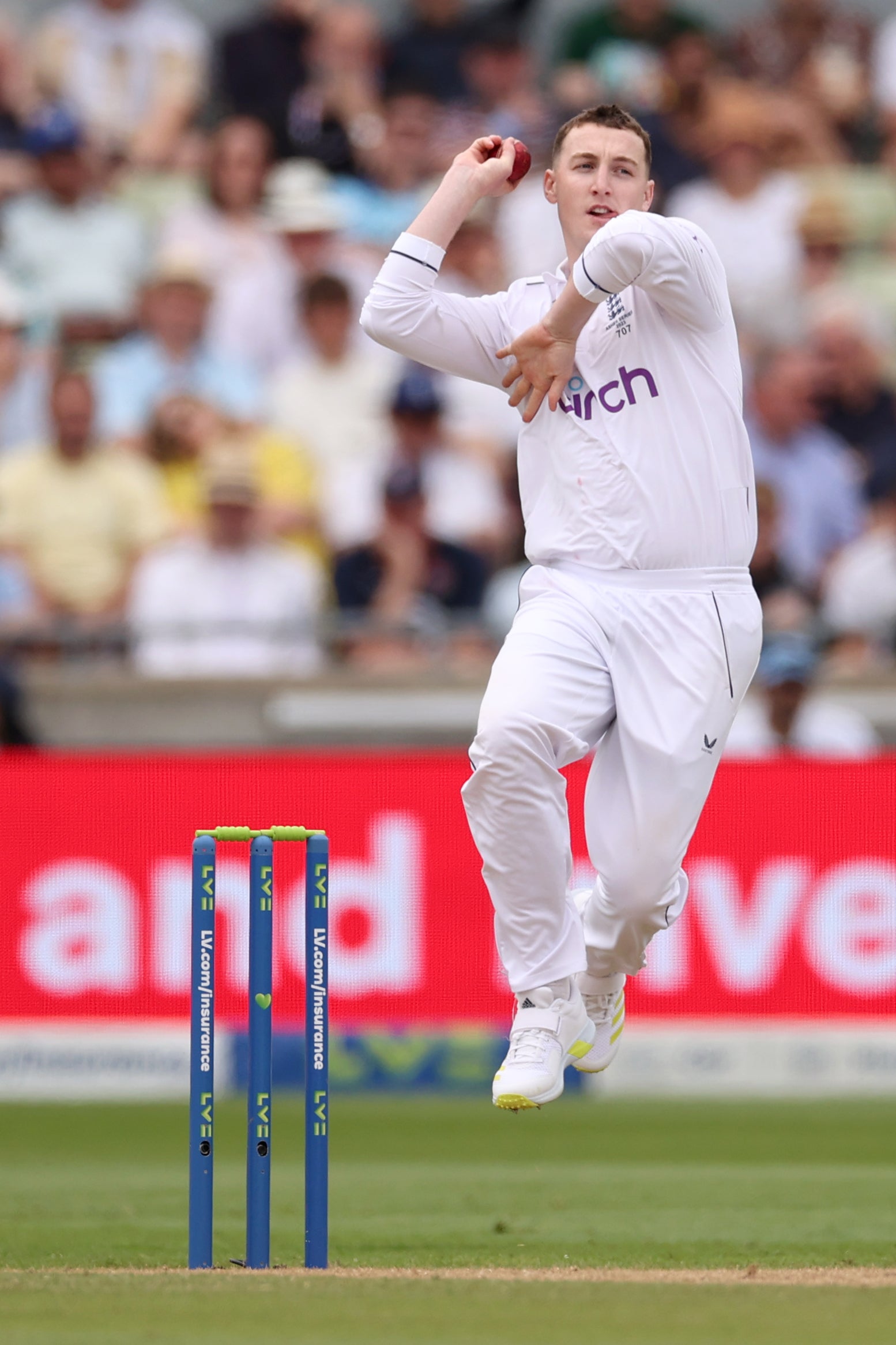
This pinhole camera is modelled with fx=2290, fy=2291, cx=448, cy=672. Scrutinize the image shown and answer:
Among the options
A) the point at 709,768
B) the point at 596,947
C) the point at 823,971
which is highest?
the point at 709,768

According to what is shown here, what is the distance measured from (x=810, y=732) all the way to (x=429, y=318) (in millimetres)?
5316

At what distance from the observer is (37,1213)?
7117 millimetres

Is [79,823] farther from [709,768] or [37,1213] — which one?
[709,768]

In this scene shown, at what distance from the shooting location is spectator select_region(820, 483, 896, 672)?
11.2 metres

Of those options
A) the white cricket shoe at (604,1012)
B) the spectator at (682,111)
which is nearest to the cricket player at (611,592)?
the white cricket shoe at (604,1012)

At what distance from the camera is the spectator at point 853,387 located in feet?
42.2

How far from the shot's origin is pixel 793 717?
10789mm

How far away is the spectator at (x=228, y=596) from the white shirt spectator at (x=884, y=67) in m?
5.75

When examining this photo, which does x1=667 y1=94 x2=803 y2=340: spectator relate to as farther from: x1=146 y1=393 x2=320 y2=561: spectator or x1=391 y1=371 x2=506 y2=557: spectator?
x1=146 y1=393 x2=320 y2=561: spectator

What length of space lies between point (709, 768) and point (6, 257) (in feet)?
28.2

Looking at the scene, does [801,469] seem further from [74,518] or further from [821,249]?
[74,518]

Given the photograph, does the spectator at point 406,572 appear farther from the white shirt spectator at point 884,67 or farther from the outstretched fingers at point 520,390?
the outstretched fingers at point 520,390

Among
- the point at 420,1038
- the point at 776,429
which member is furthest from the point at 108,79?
the point at 420,1038

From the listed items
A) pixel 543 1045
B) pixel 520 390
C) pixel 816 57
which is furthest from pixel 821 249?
pixel 543 1045
